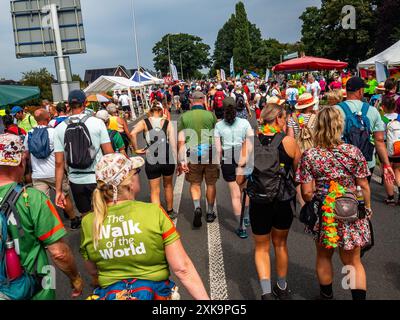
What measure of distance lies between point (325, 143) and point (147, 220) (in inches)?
68.5

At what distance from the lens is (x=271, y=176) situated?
338cm

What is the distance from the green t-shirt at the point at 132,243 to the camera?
6.72ft

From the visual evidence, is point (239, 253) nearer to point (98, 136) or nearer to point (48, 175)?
point (98, 136)

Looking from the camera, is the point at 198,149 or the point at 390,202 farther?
the point at 390,202

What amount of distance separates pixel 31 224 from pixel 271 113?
2230mm

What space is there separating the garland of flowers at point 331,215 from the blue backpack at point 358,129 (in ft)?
4.41

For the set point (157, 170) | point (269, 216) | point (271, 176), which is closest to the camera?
point (271, 176)

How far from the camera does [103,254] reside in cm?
209

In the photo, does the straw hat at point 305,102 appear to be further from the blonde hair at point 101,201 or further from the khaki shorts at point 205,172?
the blonde hair at point 101,201

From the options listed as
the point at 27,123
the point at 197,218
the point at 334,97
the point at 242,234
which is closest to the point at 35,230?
the point at 242,234

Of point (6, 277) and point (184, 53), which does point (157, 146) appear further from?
point (184, 53)

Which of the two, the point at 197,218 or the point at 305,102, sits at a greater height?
the point at 305,102

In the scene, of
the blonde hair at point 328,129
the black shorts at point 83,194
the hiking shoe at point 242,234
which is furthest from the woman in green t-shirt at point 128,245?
the hiking shoe at point 242,234
